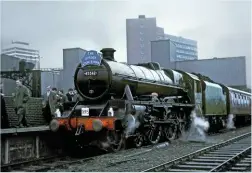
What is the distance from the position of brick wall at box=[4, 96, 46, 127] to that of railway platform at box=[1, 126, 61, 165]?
164 cm

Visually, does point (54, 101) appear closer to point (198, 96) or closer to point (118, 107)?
point (118, 107)

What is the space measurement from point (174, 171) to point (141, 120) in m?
3.77

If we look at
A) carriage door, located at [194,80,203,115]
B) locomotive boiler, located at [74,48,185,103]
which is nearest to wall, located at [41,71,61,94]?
carriage door, located at [194,80,203,115]

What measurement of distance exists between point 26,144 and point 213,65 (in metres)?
32.7

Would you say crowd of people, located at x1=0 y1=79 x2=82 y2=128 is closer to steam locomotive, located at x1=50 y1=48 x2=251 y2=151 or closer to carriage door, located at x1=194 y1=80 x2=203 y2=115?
steam locomotive, located at x1=50 y1=48 x2=251 y2=151

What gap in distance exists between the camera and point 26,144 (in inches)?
404

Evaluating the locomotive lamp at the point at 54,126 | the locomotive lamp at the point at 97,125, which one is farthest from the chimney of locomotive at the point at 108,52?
the locomotive lamp at the point at 54,126

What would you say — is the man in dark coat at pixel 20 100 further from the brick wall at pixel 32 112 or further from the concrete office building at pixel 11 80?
the concrete office building at pixel 11 80

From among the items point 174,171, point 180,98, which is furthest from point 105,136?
point 180,98

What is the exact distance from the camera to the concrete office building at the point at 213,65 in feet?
127

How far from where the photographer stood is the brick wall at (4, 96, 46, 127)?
12559mm

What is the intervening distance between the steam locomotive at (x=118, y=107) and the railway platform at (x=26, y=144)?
1.43 ft

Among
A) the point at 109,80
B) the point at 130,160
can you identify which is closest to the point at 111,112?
the point at 109,80

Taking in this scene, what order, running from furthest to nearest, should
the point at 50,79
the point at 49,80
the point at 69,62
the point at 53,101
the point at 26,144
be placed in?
the point at 50,79, the point at 49,80, the point at 69,62, the point at 53,101, the point at 26,144
